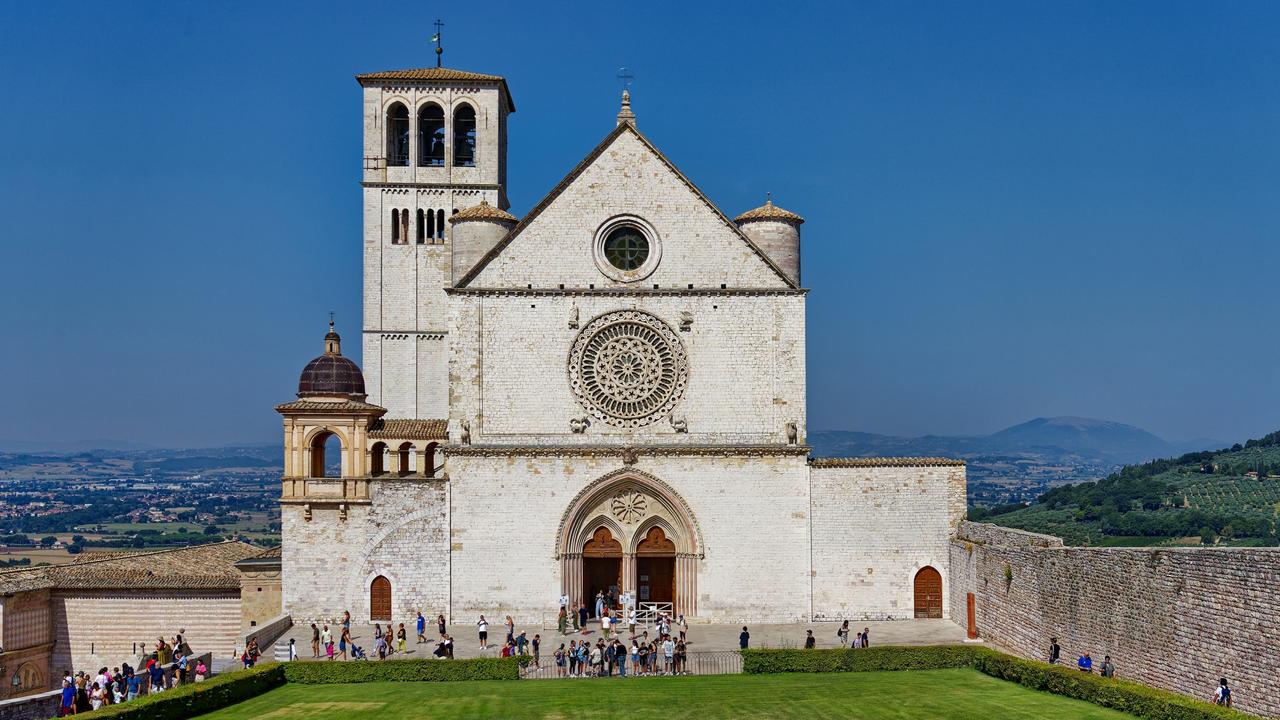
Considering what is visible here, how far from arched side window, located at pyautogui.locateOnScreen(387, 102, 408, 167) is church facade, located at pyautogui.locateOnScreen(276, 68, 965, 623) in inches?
586

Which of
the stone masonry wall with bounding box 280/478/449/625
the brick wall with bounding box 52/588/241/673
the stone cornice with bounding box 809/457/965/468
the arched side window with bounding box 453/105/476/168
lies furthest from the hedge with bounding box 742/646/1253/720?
the arched side window with bounding box 453/105/476/168

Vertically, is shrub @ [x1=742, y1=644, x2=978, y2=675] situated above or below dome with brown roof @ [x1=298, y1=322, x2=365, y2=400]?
below

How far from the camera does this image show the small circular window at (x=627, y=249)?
43.6 meters

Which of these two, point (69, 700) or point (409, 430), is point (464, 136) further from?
point (69, 700)

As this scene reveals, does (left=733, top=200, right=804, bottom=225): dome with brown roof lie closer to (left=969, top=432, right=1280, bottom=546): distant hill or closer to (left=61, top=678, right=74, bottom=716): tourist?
(left=61, top=678, right=74, bottom=716): tourist

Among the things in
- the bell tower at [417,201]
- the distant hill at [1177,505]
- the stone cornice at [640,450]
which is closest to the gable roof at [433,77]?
the bell tower at [417,201]

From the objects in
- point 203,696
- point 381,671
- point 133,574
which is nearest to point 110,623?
point 133,574

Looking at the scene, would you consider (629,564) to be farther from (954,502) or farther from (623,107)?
(623,107)

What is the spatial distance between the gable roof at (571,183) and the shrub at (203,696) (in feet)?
45.7

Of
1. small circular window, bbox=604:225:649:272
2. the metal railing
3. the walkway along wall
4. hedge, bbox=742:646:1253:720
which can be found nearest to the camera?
the walkway along wall

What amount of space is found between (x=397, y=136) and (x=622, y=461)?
73.3 feet

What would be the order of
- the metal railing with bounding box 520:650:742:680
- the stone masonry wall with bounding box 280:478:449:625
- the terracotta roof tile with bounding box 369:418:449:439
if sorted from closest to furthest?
the metal railing with bounding box 520:650:742:680, the stone masonry wall with bounding box 280:478:449:625, the terracotta roof tile with bounding box 369:418:449:439

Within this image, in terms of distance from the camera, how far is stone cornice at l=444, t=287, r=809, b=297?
43.0 metres

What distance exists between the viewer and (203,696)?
31.2 m
